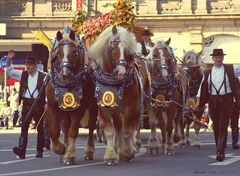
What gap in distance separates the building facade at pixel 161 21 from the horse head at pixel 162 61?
87.3 ft

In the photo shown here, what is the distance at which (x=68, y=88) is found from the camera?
554 inches

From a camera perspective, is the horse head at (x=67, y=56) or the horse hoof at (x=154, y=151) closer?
Result: the horse head at (x=67, y=56)

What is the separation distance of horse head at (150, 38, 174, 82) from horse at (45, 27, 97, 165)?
2.51 m

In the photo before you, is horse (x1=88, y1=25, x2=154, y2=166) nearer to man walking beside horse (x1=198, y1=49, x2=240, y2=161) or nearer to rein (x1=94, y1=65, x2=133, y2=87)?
rein (x1=94, y1=65, x2=133, y2=87)

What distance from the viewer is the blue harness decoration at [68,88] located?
13930 mm

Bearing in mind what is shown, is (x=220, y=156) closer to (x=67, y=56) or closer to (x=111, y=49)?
(x=111, y=49)

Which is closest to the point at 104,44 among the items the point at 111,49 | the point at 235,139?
the point at 111,49

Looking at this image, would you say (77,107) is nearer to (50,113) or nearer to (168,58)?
(50,113)

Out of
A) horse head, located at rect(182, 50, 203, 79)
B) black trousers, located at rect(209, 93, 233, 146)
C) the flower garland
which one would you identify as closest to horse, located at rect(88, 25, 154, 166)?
black trousers, located at rect(209, 93, 233, 146)

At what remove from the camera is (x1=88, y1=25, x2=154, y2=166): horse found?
1388 cm

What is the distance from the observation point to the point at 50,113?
14195mm

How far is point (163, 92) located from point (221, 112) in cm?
224

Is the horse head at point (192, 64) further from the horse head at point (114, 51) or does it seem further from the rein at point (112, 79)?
the rein at point (112, 79)

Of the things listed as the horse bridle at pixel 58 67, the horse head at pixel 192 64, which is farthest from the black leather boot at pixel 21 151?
the horse head at pixel 192 64
